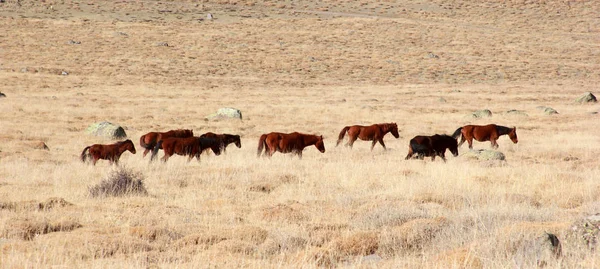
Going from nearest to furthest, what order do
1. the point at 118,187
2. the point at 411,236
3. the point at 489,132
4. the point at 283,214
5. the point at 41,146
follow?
1. the point at 411,236
2. the point at 283,214
3. the point at 118,187
4. the point at 41,146
5. the point at 489,132

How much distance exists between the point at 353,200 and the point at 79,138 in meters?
16.4

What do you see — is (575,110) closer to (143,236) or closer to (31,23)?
(143,236)

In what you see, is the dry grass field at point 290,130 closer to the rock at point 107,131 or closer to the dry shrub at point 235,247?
the dry shrub at point 235,247

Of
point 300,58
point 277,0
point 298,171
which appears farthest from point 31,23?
point 298,171

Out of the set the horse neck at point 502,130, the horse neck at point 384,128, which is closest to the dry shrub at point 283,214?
the horse neck at point 384,128

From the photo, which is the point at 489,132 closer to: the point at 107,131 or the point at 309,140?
the point at 309,140

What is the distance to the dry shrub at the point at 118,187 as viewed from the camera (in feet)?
37.8

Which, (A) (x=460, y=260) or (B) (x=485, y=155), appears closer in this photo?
(A) (x=460, y=260)

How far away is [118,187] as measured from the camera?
1170 cm

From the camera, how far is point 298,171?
50.2 feet

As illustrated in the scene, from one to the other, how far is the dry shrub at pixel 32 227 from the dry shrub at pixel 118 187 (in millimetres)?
2506

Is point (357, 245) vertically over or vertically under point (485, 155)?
under

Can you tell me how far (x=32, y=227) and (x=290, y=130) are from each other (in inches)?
815

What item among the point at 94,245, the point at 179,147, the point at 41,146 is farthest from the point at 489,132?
the point at 94,245
